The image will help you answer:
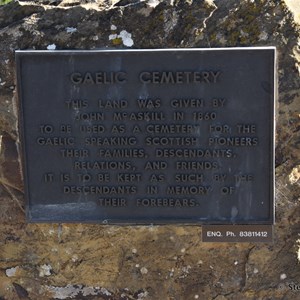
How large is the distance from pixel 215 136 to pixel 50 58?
108 cm

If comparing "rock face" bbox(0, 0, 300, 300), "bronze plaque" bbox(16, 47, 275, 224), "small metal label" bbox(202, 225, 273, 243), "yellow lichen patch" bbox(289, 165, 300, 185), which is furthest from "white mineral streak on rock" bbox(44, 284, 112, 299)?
"yellow lichen patch" bbox(289, 165, 300, 185)

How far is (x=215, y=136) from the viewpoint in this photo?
321 cm

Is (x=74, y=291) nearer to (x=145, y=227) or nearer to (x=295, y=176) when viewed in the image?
(x=145, y=227)

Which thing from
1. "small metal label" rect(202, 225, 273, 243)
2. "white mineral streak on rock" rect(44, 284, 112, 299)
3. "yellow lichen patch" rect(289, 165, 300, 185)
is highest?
"yellow lichen patch" rect(289, 165, 300, 185)

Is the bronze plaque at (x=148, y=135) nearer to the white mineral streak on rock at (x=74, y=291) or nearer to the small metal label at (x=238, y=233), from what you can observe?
the small metal label at (x=238, y=233)

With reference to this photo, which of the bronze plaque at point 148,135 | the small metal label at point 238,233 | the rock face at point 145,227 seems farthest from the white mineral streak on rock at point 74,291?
the small metal label at point 238,233

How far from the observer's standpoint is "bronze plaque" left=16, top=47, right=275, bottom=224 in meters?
3.15

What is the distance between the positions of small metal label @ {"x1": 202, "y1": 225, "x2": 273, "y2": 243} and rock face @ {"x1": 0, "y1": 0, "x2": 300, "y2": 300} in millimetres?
72

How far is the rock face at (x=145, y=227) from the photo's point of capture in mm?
3182

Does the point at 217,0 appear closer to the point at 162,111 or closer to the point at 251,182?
the point at 162,111

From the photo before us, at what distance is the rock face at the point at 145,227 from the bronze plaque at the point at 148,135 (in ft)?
0.37

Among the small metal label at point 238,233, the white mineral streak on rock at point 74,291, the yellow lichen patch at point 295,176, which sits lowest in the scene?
the white mineral streak on rock at point 74,291

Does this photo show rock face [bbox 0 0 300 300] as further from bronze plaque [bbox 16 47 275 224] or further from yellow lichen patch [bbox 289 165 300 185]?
bronze plaque [bbox 16 47 275 224]

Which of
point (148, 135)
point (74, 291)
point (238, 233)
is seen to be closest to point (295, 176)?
point (238, 233)
